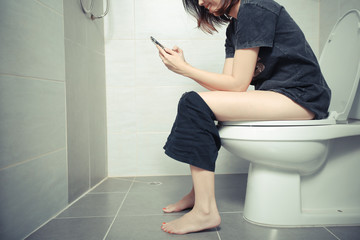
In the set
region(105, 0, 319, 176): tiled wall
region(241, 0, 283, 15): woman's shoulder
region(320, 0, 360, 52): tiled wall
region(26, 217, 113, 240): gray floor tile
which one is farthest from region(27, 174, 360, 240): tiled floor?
region(320, 0, 360, 52): tiled wall

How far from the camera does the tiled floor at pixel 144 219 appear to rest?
848mm

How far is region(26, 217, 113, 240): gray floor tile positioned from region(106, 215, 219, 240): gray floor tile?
38 mm

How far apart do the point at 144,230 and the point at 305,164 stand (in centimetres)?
56

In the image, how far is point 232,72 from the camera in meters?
0.89

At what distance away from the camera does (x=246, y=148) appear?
87cm

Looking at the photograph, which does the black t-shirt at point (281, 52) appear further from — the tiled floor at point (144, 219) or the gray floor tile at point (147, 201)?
the gray floor tile at point (147, 201)

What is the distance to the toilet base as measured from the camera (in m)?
0.91

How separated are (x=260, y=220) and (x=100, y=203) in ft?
2.13

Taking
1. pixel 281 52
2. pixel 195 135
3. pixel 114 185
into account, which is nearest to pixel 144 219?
pixel 195 135

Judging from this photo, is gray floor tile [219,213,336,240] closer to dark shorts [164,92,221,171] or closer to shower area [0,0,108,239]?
dark shorts [164,92,221,171]

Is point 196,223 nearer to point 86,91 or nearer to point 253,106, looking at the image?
point 253,106

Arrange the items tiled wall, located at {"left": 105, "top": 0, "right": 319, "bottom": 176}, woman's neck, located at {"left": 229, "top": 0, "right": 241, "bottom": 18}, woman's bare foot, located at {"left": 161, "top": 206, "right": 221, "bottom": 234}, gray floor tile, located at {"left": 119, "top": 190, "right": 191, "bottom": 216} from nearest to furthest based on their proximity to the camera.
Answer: woman's bare foot, located at {"left": 161, "top": 206, "right": 221, "bottom": 234} → woman's neck, located at {"left": 229, "top": 0, "right": 241, "bottom": 18} → gray floor tile, located at {"left": 119, "top": 190, "right": 191, "bottom": 216} → tiled wall, located at {"left": 105, "top": 0, "right": 319, "bottom": 176}

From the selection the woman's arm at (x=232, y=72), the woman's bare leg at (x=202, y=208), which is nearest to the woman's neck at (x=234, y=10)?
the woman's arm at (x=232, y=72)

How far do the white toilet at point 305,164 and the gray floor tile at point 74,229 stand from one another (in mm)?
493
